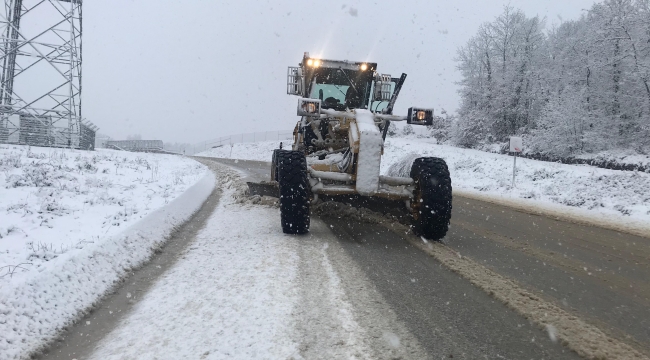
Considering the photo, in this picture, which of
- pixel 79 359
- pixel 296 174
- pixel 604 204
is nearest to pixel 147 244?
pixel 296 174

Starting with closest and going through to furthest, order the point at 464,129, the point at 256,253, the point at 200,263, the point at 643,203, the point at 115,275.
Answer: the point at 115,275 → the point at 200,263 → the point at 256,253 → the point at 643,203 → the point at 464,129

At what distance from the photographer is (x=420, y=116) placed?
20.5 ft

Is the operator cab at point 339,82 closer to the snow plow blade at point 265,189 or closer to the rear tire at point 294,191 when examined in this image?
the snow plow blade at point 265,189

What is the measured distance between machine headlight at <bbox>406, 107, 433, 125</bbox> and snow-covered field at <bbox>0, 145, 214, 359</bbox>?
380 centimetres

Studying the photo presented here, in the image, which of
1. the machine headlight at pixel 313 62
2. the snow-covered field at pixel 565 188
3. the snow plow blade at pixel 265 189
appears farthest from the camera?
the snow-covered field at pixel 565 188

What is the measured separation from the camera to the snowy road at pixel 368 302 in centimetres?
264

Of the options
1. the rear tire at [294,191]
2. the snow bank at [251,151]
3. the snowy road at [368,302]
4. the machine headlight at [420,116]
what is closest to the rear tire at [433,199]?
the snowy road at [368,302]

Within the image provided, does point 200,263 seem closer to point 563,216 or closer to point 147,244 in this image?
point 147,244

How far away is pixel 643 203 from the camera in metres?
10.7

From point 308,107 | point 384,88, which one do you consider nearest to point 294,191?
point 308,107

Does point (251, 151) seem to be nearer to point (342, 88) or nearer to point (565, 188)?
point (565, 188)

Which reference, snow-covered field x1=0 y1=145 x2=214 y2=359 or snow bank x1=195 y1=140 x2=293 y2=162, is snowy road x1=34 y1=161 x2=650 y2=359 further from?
snow bank x1=195 y1=140 x2=293 y2=162

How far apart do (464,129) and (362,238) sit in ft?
112

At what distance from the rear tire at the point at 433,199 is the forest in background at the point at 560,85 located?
2586 centimetres
